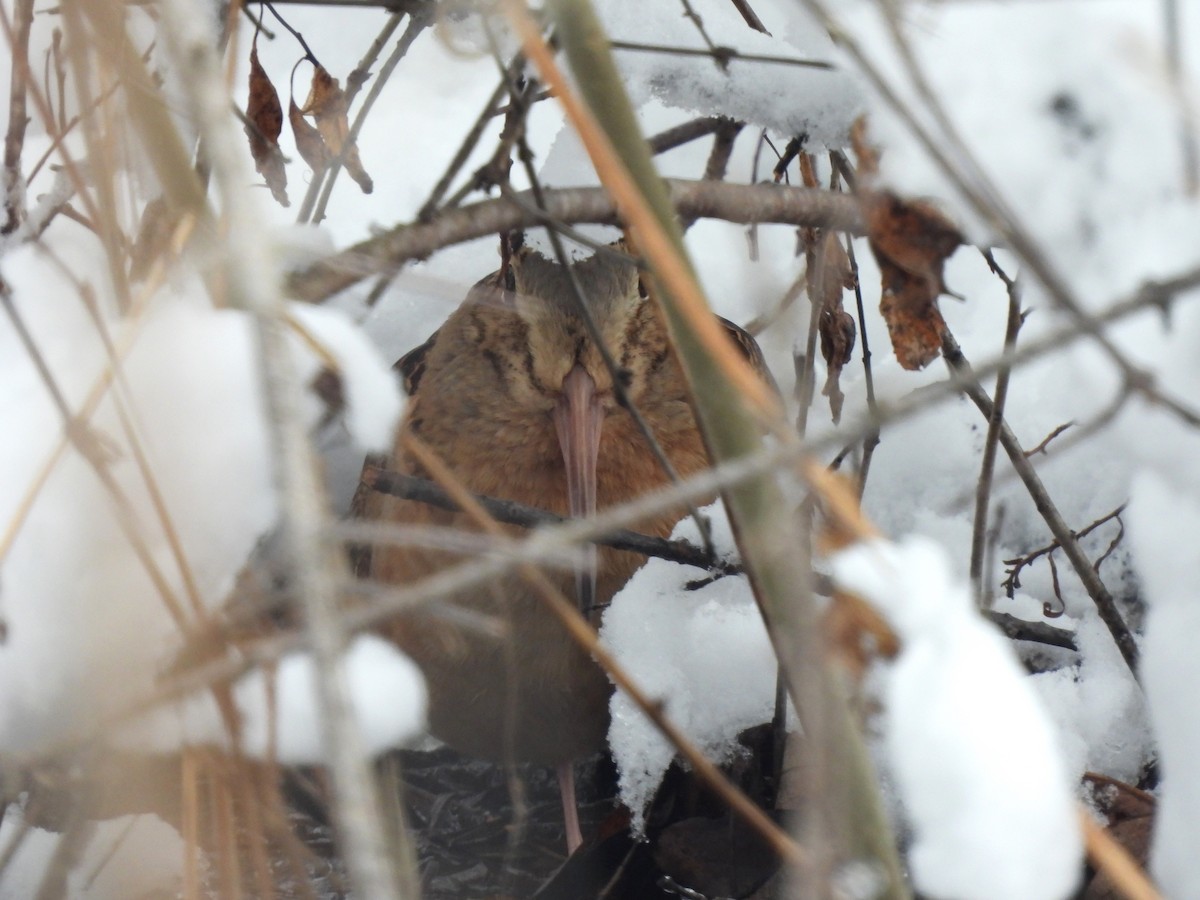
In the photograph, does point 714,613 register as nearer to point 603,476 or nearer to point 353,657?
point 603,476

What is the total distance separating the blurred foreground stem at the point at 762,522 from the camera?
3.05 ft

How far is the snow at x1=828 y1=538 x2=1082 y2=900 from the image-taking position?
3.00 feet

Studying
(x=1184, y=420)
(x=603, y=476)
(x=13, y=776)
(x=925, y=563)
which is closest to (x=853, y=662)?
(x=925, y=563)

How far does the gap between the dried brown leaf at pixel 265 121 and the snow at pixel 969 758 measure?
1.61 metres

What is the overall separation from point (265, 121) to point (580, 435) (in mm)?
841

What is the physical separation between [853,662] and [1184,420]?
39 cm

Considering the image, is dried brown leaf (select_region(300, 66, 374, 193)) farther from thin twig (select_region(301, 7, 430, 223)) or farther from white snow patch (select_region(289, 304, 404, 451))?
white snow patch (select_region(289, 304, 404, 451))

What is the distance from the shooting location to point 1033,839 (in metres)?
0.92

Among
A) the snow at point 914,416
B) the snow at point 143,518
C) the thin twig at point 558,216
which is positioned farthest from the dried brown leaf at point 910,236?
the snow at point 143,518

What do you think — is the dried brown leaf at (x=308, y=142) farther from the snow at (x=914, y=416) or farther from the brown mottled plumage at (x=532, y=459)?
the snow at (x=914, y=416)

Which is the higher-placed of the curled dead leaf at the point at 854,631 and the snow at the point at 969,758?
the curled dead leaf at the point at 854,631

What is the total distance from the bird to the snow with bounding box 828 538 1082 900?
153 centimetres

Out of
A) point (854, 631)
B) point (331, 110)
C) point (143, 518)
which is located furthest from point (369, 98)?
point (854, 631)

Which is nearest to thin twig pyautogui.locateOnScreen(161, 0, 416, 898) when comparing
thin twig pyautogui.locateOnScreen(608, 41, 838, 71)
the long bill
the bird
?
thin twig pyautogui.locateOnScreen(608, 41, 838, 71)
